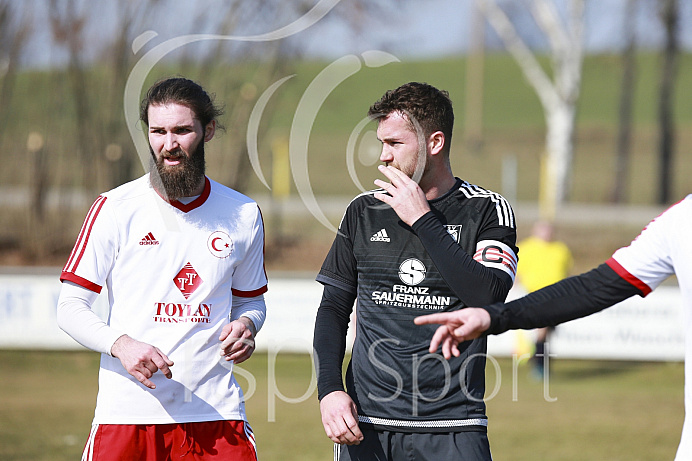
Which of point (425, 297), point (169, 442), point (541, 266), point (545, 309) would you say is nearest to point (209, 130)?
point (425, 297)

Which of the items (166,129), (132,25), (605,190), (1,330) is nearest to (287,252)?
(132,25)

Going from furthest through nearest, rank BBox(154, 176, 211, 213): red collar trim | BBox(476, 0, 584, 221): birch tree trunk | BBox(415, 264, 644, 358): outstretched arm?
BBox(476, 0, 584, 221): birch tree trunk → BBox(154, 176, 211, 213): red collar trim → BBox(415, 264, 644, 358): outstretched arm

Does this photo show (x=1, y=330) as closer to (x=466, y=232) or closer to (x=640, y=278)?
(x=466, y=232)

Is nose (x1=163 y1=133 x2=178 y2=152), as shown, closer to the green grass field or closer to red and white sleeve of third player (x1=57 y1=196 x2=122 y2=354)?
red and white sleeve of third player (x1=57 y1=196 x2=122 y2=354)

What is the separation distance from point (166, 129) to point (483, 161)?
25837mm

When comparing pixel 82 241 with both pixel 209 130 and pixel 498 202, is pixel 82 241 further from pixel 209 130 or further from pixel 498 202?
pixel 498 202

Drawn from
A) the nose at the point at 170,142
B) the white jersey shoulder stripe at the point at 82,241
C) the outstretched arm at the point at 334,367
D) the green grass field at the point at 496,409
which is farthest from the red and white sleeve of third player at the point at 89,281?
the green grass field at the point at 496,409

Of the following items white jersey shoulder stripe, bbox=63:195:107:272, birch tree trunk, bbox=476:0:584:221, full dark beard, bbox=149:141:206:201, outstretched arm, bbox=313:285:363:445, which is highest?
birch tree trunk, bbox=476:0:584:221

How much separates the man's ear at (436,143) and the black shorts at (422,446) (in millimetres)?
1128

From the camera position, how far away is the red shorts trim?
3504mm

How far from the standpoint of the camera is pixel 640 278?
271cm

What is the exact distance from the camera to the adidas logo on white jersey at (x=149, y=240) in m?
3.62

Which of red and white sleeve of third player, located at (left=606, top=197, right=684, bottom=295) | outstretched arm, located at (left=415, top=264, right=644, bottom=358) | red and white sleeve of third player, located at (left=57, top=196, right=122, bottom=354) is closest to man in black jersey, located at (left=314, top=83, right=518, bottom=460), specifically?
outstretched arm, located at (left=415, top=264, right=644, bottom=358)

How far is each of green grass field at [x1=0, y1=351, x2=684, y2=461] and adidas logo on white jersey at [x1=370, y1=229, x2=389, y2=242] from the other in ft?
14.2
